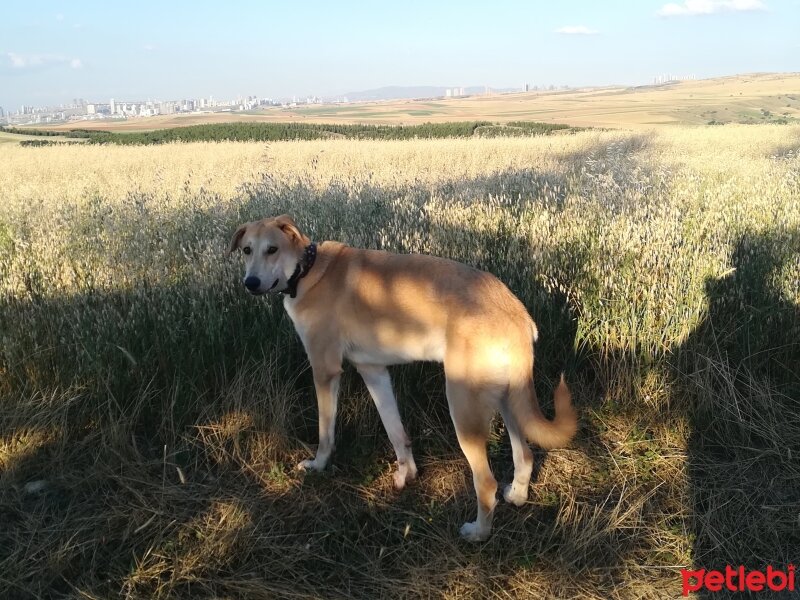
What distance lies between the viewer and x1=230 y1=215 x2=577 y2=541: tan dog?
2.88 metres

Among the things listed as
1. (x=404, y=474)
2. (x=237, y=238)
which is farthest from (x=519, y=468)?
(x=237, y=238)

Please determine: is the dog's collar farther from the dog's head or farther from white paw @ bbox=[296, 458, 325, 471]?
white paw @ bbox=[296, 458, 325, 471]


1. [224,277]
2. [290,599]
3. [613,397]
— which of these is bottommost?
[290,599]

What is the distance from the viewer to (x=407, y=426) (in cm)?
390

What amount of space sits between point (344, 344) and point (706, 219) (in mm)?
3840

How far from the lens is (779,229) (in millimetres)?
5012

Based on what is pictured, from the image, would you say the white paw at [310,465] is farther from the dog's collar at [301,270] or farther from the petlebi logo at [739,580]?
the petlebi logo at [739,580]

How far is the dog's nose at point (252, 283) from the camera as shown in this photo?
3385 mm

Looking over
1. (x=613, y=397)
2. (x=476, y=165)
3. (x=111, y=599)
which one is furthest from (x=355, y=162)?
(x=111, y=599)

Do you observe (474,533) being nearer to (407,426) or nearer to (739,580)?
(407,426)

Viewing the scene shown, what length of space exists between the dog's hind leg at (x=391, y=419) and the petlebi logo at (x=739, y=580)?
1543 mm

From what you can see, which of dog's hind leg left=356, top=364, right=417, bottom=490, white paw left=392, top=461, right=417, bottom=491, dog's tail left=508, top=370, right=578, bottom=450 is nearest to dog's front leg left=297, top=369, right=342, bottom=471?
dog's hind leg left=356, top=364, right=417, bottom=490

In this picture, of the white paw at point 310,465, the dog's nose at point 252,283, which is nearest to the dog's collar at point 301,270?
the dog's nose at point 252,283

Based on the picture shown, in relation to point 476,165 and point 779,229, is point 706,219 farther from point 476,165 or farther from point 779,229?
point 476,165
